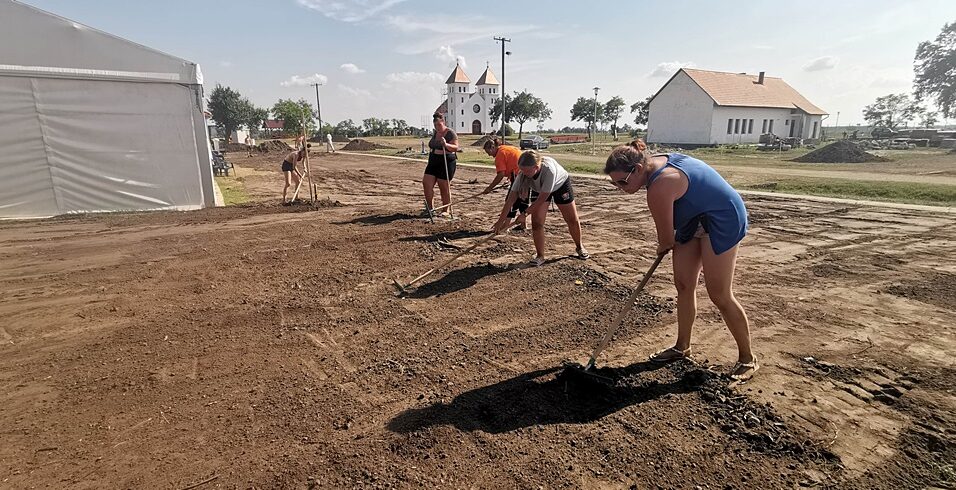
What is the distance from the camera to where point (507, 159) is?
7.05m

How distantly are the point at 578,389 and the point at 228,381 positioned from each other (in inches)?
93.9

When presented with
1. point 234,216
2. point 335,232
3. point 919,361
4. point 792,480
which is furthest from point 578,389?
point 234,216

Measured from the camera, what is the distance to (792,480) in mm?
2369

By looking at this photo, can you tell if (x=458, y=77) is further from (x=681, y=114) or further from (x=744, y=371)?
(x=744, y=371)

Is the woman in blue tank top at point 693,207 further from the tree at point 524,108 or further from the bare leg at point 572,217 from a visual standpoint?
the tree at point 524,108

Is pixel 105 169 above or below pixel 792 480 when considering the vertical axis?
above

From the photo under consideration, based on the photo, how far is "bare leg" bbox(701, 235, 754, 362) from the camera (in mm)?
3057

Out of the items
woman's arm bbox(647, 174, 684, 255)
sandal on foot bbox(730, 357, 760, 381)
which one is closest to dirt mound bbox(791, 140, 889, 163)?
sandal on foot bbox(730, 357, 760, 381)

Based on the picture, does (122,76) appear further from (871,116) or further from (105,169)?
(871,116)

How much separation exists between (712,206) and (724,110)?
42649 millimetres

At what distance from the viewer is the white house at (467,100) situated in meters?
79.9

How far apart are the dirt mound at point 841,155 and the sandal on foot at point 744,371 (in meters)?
26.1

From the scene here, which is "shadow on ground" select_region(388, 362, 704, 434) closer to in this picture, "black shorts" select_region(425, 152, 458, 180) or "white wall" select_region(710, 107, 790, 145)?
"black shorts" select_region(425, 152, 458, 180)

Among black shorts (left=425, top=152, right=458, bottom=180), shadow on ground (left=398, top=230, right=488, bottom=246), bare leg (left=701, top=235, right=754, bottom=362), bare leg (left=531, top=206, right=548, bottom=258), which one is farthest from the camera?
black shorts (left=425, top=152, right=458, bottom=180)
